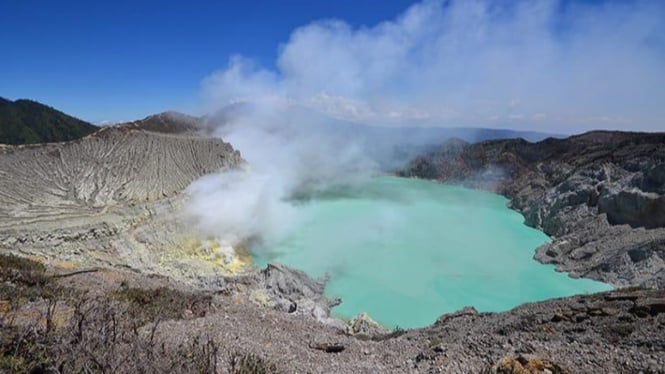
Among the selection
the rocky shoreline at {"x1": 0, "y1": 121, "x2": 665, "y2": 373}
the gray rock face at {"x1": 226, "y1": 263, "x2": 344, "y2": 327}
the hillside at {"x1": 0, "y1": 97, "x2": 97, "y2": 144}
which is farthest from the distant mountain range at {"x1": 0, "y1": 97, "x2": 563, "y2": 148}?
the gray rock face at {"x1": 226, "y1": 263, "x2": 344, "y2": 327}

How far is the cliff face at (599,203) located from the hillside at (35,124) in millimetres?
89235

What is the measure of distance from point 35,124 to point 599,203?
10291cm

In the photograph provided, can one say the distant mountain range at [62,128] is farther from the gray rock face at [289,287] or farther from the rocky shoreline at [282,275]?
the gray rock face at [289,287]

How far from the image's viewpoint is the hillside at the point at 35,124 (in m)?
76.9

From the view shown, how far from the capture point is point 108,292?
8.71m

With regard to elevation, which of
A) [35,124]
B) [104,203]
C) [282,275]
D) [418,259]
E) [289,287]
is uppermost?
[35,124]

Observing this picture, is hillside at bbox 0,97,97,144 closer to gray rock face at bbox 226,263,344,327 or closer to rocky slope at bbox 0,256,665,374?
gray rock face at bbox 226,263,344,327

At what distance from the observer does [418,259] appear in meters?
27.3

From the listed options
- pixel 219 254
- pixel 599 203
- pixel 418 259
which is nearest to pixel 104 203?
pixel 219 254

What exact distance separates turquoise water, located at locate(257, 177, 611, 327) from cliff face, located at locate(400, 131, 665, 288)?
190cm

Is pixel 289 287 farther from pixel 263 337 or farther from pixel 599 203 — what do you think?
pixel 599 203

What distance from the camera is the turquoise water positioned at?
68.2 feet

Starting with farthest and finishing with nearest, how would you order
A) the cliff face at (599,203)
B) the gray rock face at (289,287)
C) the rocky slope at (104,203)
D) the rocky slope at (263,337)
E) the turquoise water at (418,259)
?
the cliff face at (599,203)
the turquoise water at (418,259)
the rocky slope at (104,203)
the gray rock face at (289,287)
the rocky slope at (263,337)

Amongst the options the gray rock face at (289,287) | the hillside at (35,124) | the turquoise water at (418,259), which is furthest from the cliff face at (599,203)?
the hillside at (35,124)
